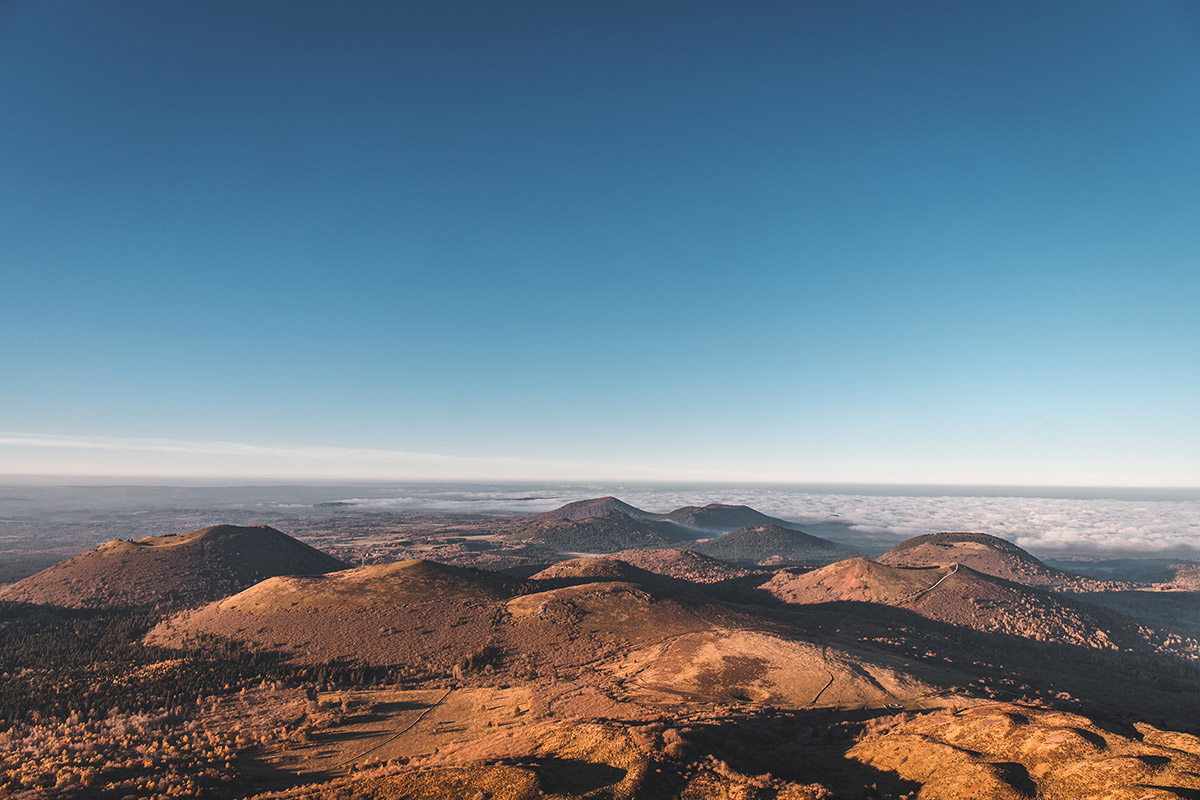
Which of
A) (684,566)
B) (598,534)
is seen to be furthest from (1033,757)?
(598,534)

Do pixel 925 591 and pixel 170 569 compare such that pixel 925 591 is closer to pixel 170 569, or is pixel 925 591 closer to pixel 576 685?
pixel 576 685

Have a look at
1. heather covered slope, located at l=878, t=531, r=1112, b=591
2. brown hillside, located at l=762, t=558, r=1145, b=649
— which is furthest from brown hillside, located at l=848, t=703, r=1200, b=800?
heather covered slope, located at l=878, t=531, r=1112, b=591

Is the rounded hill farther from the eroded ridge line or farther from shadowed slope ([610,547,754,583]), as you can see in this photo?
the eroded ridge line

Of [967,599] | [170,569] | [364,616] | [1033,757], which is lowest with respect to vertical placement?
[967,599]

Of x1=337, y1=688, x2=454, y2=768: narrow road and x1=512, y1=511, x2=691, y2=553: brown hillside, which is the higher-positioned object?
x1=337, y1=688, x2=454, y2=768: narrow road

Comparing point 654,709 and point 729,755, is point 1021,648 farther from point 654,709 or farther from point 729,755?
point 729,755

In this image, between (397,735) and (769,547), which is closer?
(397,735)
